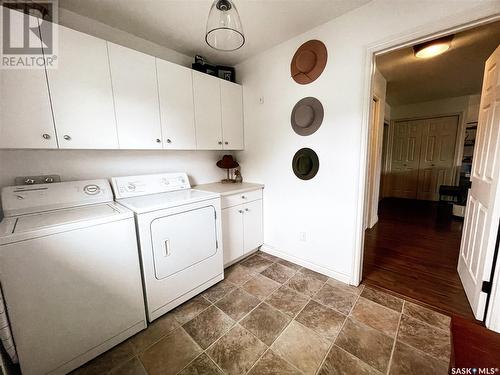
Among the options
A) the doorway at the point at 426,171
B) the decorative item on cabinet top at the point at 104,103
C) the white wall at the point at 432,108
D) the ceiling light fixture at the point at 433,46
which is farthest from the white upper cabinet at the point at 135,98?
the white wall at the point at 432,108

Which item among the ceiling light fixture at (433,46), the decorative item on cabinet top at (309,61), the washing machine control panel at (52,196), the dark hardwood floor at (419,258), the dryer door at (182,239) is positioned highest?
the ceiling light fixture at (433,46)

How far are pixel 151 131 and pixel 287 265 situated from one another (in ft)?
6.64

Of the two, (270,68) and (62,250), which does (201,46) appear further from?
(62,250)

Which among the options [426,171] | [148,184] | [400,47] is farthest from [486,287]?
[426,171]

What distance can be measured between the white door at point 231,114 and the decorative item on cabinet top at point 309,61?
763mm

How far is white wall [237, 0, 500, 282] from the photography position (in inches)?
59.4

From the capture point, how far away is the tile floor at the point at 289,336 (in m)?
1.23

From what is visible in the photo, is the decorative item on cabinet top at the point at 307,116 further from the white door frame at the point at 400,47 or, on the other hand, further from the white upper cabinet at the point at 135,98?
the white upper cabinet at the point at 135,98

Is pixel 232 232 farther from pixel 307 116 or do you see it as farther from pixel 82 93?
pixel 82 93

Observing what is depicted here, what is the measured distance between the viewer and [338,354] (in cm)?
129

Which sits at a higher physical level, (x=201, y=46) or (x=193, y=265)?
(x=201, y=46)

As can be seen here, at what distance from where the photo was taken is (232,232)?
2234 millimetres

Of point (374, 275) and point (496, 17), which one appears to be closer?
point (496, 17)

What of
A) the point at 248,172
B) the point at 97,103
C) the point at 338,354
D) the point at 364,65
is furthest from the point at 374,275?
the point at 97,103
